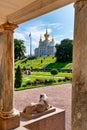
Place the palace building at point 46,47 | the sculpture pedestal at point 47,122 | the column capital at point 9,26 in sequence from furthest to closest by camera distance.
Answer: the palace building at point 46,47
the sculpture pedestal at point 47,122
the column capital at point 9,26

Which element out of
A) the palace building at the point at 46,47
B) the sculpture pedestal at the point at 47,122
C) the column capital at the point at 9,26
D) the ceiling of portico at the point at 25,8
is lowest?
the sculpture pedestal at the point at 47,122

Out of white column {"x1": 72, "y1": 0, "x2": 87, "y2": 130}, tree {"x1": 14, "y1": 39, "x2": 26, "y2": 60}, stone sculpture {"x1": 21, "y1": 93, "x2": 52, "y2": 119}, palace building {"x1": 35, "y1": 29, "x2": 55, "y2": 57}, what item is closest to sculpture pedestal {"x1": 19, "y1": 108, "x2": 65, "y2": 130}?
stone sculpture {"x1": 21, "y1": 93, "x2": 52, "y2": 119}

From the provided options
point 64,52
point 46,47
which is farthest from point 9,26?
point 46,47

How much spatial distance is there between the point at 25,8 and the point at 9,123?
312 cm

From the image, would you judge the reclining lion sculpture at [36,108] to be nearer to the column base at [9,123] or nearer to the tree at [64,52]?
the column base at [9,123]

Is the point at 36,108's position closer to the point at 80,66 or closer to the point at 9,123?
the point at 9,123

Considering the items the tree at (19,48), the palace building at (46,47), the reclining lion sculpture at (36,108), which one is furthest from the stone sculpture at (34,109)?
the palace building at (46,47)

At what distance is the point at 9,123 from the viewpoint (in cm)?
476

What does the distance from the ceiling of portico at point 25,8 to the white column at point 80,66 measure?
56 centimetres

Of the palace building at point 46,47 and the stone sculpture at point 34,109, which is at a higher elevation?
the palace building at point 46,47

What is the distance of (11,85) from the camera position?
4887mm

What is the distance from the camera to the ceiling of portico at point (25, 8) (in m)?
3.32

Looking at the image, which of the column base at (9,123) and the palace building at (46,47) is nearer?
the column base at (9,123)

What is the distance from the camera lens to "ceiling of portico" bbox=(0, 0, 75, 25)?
3316 mm
